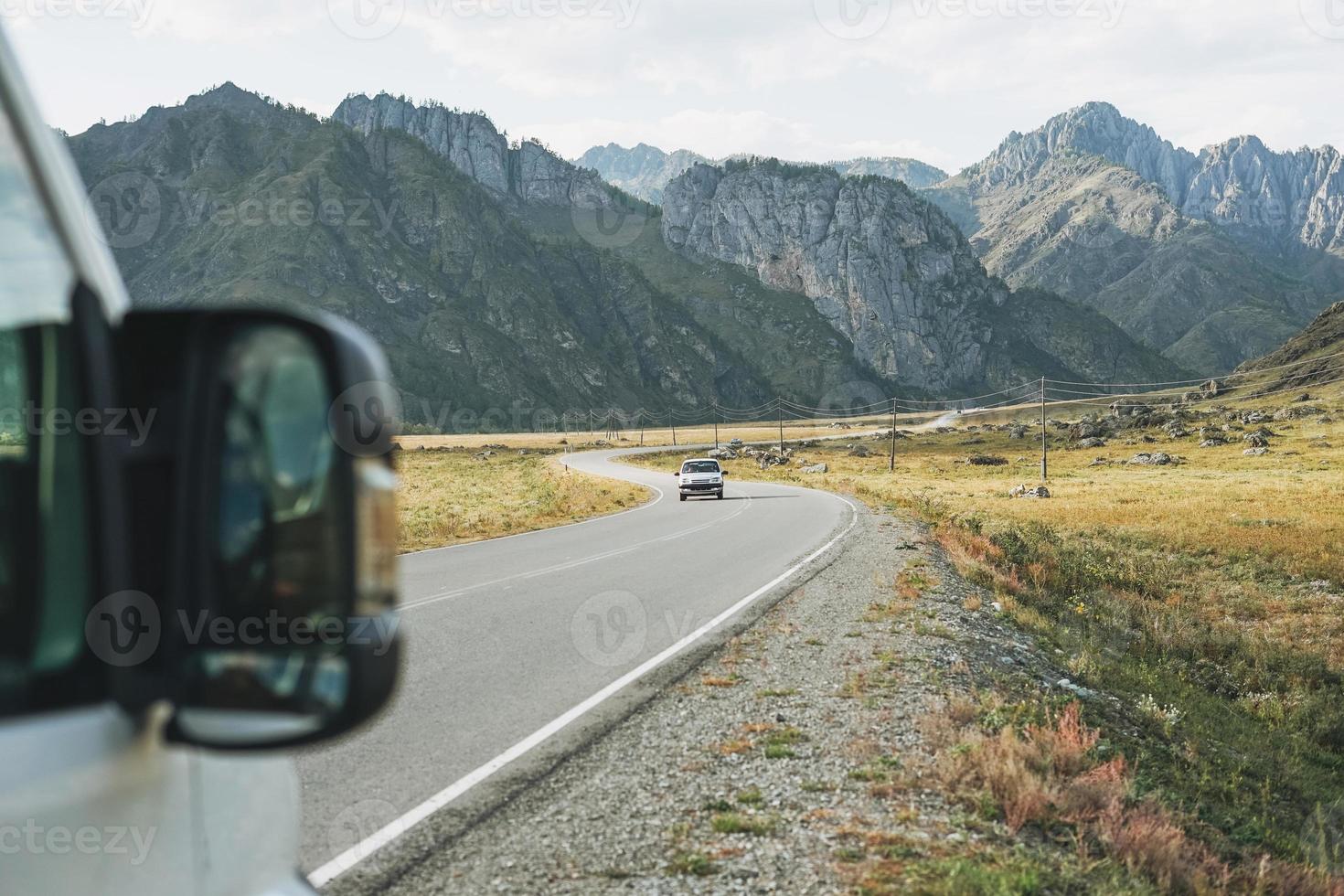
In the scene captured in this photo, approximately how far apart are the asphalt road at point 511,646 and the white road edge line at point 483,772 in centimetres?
1

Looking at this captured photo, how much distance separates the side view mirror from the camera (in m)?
1.36

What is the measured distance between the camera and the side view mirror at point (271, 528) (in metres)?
1.36

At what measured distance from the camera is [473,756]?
5.96m

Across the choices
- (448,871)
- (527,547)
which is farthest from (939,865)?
(527,547)

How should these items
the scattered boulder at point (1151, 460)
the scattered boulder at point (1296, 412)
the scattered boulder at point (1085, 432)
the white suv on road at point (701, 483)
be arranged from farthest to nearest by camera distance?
the scattered boulder at point (1296, 412) < the scattered boulder at point (1085, 432) < the scattered boulder at point (1151, 460) < the white suv on road at point (701, 483)

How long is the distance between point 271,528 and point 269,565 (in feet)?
0.19

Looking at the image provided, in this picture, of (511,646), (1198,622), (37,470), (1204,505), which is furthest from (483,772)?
(1204,505)

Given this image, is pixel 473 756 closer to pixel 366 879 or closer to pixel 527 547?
pixel 366 879
